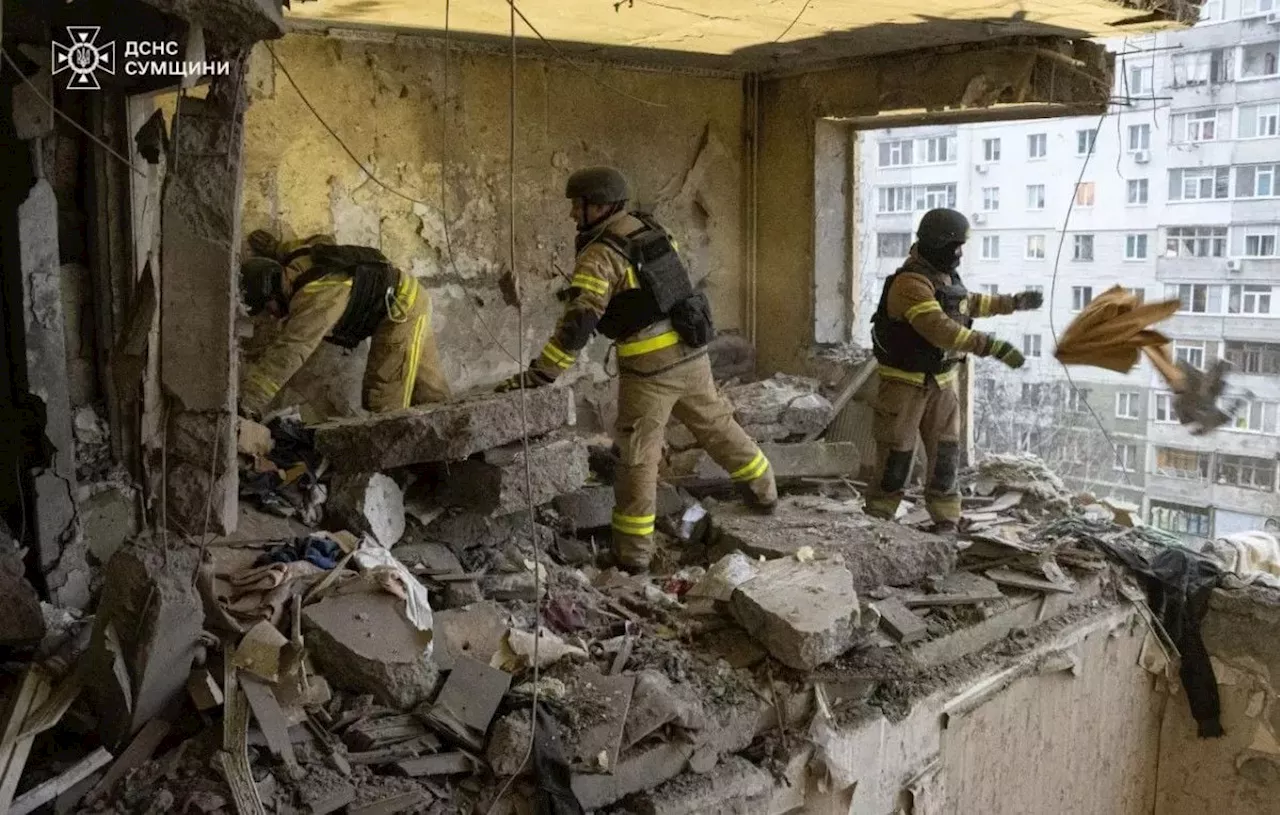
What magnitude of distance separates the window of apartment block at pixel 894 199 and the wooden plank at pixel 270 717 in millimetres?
6765

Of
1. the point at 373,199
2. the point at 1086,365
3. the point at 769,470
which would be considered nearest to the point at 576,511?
the point at 769,470

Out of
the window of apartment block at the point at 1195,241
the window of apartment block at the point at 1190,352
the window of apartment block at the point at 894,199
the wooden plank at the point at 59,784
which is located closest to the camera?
the wooden plank at the point at 59,784

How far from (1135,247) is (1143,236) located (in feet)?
0.35

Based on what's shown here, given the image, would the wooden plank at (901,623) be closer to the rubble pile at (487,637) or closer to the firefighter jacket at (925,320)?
the rubble pile at (487,637)

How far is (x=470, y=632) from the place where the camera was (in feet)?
13.4

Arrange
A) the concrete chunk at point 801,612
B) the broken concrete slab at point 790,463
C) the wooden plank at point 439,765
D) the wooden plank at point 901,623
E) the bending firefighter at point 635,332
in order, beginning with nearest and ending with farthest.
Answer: the wooden plank at point 439,765, the concrete chunk at point 801,612, the wooden plank at point 901,623, the bending firefighter at point 635,332, the broken concrete slab at point 790,463

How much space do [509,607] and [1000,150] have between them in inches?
261

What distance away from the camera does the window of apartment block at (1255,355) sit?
6.79 metres

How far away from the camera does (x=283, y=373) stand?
5.29 metres

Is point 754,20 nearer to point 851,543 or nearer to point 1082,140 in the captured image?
point 851,543

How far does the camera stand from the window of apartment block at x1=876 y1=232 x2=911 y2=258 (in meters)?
8.86

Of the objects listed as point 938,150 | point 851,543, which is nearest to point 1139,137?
point 938,150

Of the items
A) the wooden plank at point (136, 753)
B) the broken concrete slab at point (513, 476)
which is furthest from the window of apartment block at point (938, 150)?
the wooden plank at point (136, 753)

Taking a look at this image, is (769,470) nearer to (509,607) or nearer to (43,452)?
(509,607)
